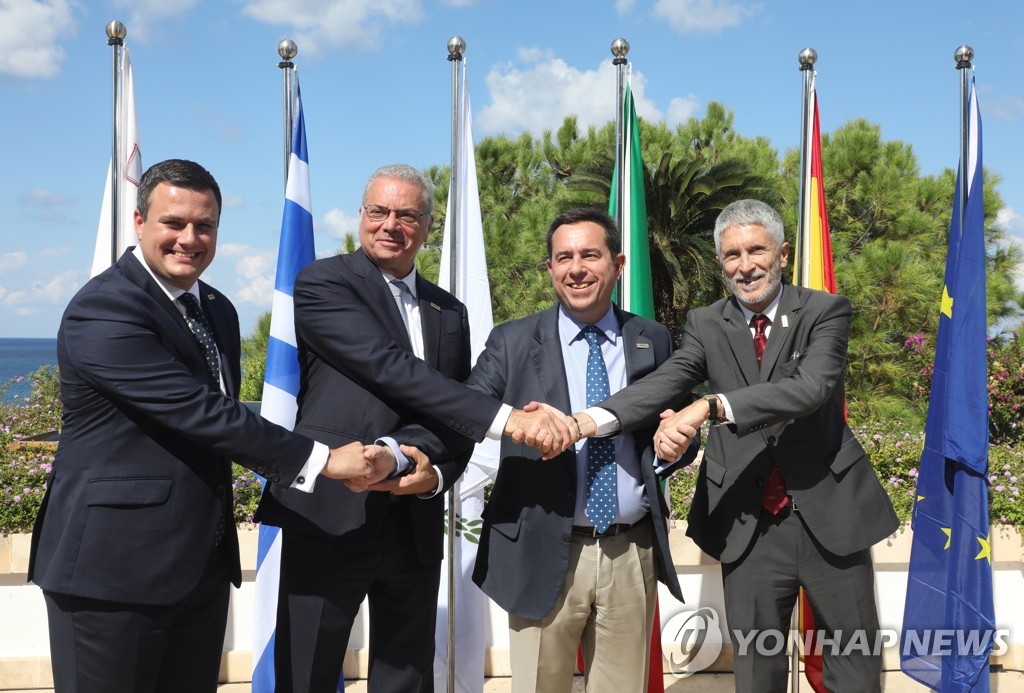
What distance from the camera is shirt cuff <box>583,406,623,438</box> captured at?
2309mm

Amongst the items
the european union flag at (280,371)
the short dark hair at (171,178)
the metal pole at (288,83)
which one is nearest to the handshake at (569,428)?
the short dark hair at (171,178)

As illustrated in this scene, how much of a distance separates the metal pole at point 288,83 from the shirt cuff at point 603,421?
6.58ft

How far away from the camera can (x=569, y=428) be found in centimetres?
229

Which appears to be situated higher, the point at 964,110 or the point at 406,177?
the point at 964,110

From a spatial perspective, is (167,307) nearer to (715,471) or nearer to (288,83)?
(715,471)

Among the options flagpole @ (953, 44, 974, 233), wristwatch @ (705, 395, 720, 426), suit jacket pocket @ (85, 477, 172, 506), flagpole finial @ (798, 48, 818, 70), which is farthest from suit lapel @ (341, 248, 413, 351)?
flagpole finial @ (798, 48, 818, 70)

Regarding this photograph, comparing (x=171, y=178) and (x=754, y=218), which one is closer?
(x=171, y=178)

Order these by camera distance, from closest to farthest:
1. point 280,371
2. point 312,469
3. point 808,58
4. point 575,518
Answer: point 312,469
point 575,518
point 280,371
point 808,58

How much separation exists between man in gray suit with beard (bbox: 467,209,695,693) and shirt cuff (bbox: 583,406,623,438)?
7 centimetres

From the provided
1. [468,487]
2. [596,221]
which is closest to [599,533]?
[596,221]

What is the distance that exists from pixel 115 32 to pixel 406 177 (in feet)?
6.77

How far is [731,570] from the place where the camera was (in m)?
2.51

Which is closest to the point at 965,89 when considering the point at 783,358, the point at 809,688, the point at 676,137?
the point at 783,358

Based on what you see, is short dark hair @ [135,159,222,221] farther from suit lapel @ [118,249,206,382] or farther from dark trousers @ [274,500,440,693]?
dark trousers @ [274,500,440,693]
